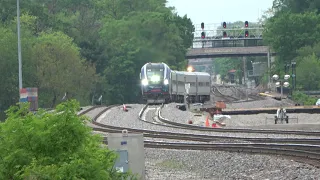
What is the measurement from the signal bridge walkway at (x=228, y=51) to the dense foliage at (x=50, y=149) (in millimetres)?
108713

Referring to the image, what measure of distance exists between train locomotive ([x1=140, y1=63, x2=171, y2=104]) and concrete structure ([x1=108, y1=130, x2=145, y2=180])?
149ft

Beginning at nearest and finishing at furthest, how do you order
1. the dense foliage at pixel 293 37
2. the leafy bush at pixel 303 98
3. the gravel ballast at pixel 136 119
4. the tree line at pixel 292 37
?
the gravel ballast at pixel 136 119
the leafy bush at pixel 303 98
the tree line at pixel 292 37
the dense foliage at pixel 293 37

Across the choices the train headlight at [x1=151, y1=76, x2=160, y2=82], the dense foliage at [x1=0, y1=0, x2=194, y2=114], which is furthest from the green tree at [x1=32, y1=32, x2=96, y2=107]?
the train headlight at [x1=151, y1=76, x2=160, y2=82]

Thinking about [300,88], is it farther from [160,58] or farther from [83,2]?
[83,2]

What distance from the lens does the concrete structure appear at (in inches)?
623

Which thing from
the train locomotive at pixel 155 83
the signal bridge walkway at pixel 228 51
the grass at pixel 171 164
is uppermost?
the signal bridge walkway at pixel 228 51

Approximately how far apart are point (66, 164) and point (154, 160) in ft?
36.5

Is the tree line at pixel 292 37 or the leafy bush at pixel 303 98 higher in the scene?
the tree line at pixel 292 37

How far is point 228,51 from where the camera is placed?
125 metres

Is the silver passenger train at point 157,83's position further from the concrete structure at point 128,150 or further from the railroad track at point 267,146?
the concrete structure at point 128,150

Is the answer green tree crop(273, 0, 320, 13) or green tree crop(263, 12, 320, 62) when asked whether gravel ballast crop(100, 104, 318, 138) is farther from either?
green tree crop(273, 0, 320, 13)

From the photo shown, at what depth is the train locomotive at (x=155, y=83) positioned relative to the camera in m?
61.8

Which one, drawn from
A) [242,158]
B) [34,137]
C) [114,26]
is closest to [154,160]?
[242,158]

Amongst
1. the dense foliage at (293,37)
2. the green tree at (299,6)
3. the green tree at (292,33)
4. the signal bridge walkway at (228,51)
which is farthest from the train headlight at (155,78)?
the green tree at (299,6)
